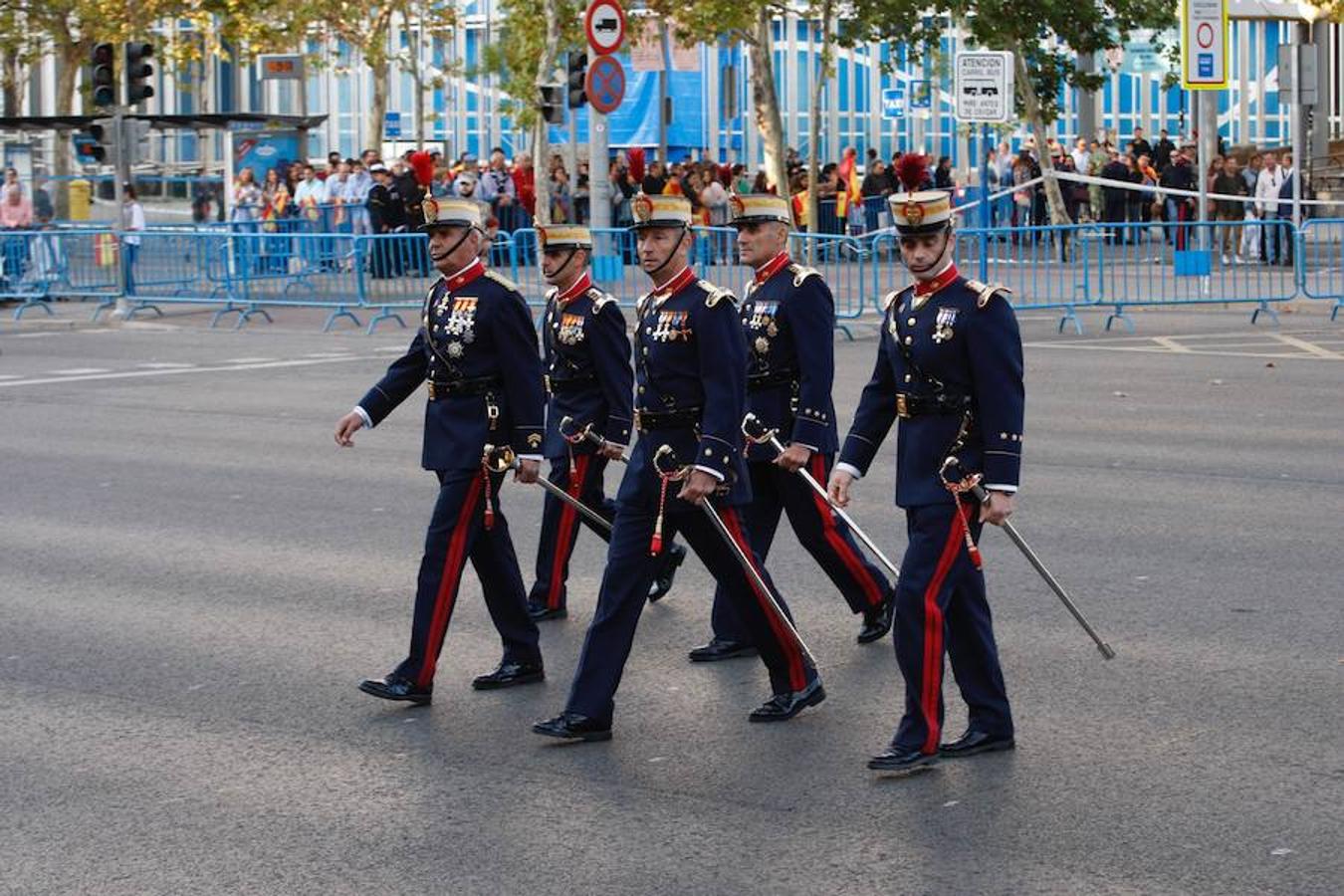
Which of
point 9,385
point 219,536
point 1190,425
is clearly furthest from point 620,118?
point 219,536

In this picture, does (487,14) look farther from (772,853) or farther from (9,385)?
(772,853)

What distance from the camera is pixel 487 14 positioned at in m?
63.1

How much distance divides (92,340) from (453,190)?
33.6 ft

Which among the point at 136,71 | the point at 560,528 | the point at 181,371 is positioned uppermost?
the point at 136,71

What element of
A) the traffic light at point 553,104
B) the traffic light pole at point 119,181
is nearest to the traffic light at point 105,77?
the traffic light pole at point 119,181

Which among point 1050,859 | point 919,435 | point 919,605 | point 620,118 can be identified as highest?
point 620,118

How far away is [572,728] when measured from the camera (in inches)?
296

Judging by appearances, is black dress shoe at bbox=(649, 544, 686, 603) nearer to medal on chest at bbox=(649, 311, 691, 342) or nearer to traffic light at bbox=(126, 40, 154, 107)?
medal on chest at bbox=(649, 311, 691, 342)

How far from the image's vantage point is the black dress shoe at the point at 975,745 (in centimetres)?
722

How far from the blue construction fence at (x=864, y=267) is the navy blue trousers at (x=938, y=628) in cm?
1450

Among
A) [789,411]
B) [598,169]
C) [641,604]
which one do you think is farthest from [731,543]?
[598,169]

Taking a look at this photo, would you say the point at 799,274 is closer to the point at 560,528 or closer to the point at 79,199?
the point at 560,528

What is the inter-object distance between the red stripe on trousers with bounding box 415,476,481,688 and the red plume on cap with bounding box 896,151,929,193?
1.89 meters

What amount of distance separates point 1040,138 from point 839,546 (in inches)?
1123
